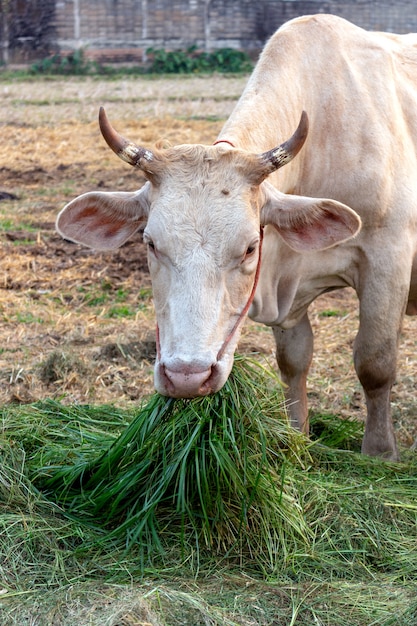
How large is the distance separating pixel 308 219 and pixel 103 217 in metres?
0.84

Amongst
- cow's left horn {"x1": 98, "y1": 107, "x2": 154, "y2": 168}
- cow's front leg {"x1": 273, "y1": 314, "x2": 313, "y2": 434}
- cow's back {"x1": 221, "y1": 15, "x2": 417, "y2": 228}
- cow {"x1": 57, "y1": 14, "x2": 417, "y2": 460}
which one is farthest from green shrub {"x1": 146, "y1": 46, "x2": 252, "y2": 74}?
cow's left horn {"x1": 98, "y1": 107, "x2": 154, "y2": 168}

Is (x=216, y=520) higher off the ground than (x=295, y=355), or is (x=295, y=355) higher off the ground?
(x=216, y=520)

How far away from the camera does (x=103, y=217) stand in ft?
13.1

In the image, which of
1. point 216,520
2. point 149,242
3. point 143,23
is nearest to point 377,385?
point 216,520

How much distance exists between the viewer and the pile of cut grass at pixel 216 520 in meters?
3.23

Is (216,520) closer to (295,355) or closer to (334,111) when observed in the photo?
(295,355)

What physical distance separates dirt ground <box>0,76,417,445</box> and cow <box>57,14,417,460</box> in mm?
751

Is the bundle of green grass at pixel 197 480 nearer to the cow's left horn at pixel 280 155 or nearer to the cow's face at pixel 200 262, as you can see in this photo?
the cow's face at pixel 200 262

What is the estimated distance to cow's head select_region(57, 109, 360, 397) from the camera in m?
3.28

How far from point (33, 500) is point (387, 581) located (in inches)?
53.3

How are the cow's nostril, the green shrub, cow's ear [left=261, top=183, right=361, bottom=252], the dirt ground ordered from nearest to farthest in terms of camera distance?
the cow's nostril
cow's ear [left=261, top=183, right=361, bottom=252]
the dirt ground
the green shrub

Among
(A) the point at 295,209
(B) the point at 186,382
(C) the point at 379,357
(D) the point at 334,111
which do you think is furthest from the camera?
(C) the point at 379,357

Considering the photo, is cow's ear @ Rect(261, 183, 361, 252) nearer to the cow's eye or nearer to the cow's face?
the cow's face

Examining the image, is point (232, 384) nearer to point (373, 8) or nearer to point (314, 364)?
point (314, 364)
